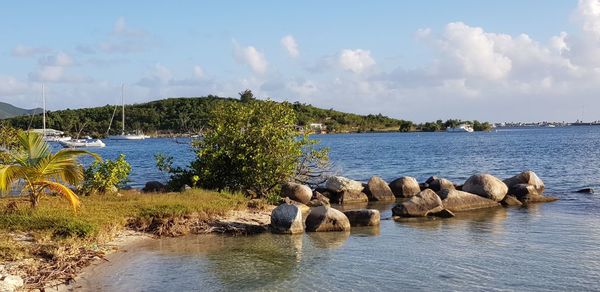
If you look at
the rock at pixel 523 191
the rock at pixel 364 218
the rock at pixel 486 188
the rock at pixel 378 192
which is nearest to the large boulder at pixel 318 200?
the rock at pixel 378 192

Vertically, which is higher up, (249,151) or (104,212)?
(249,151)

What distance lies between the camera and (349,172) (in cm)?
4850

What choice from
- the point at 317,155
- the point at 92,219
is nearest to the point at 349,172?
the point at 317,155

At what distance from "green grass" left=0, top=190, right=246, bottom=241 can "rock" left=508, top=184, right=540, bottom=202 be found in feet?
45.7

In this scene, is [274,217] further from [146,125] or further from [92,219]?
[146,125]

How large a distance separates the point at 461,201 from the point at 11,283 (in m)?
18.9

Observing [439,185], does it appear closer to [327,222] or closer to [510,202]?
[510,202]

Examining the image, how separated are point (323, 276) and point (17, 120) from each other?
14063 cm

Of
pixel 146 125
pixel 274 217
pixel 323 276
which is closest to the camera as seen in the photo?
pixel 323 276

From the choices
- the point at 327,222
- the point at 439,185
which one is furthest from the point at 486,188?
the point at 327,222

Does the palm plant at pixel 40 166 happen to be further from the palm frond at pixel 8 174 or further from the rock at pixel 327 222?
the rock at pixel 327 222

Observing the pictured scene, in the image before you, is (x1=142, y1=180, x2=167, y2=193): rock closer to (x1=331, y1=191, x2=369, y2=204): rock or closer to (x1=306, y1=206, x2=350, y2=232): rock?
(x1=331, y1=191, x2=369, y2=204): rock

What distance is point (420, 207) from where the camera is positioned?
24016mm

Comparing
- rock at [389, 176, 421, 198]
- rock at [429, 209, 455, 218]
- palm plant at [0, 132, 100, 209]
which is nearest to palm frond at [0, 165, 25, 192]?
palm plant at [0, 132, 100, 209]
